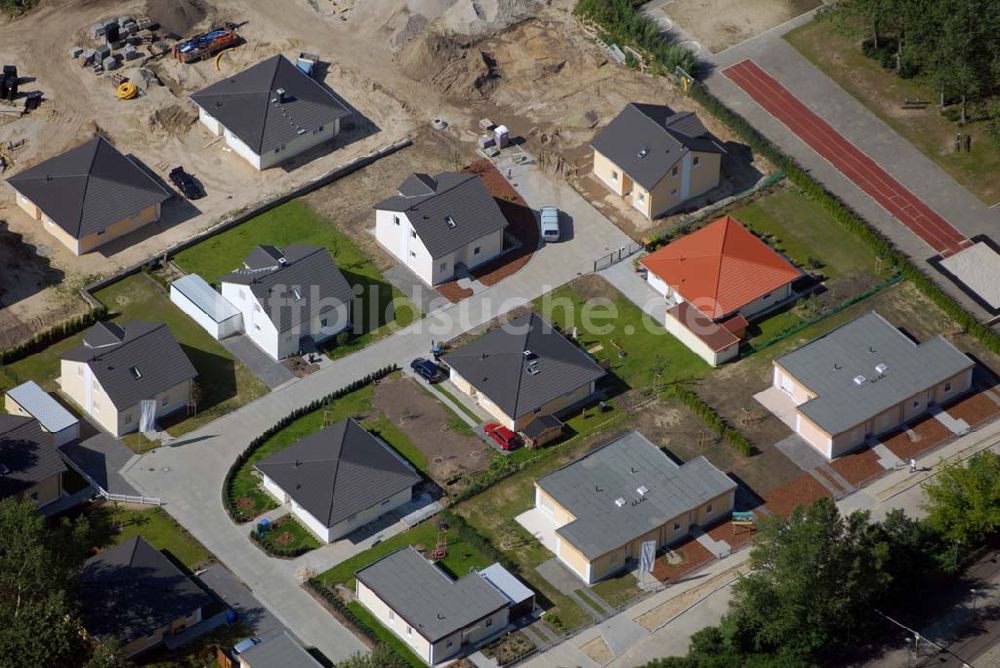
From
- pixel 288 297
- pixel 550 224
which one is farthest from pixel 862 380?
pixel 288 297

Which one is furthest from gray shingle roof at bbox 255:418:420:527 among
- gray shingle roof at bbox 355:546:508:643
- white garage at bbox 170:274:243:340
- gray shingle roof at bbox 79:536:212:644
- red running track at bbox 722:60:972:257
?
red running track at bbox 722:60:972:257

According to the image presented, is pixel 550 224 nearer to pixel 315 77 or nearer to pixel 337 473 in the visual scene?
pixel 315 77

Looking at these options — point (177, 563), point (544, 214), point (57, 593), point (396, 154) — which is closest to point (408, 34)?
point (396, 154)

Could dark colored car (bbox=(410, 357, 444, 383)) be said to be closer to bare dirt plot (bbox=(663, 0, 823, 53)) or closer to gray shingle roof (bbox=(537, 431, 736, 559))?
gray shingle roof (bbox=(537, 431, 736, 559))

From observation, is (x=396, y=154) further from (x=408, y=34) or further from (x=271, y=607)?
(x=271, y=607)

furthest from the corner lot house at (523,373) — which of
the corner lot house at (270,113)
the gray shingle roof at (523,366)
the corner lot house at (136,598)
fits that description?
the corner lot house at (270,113)

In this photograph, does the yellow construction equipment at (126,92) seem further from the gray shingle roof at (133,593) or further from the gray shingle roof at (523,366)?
the gray shingle roof at (133,593)
